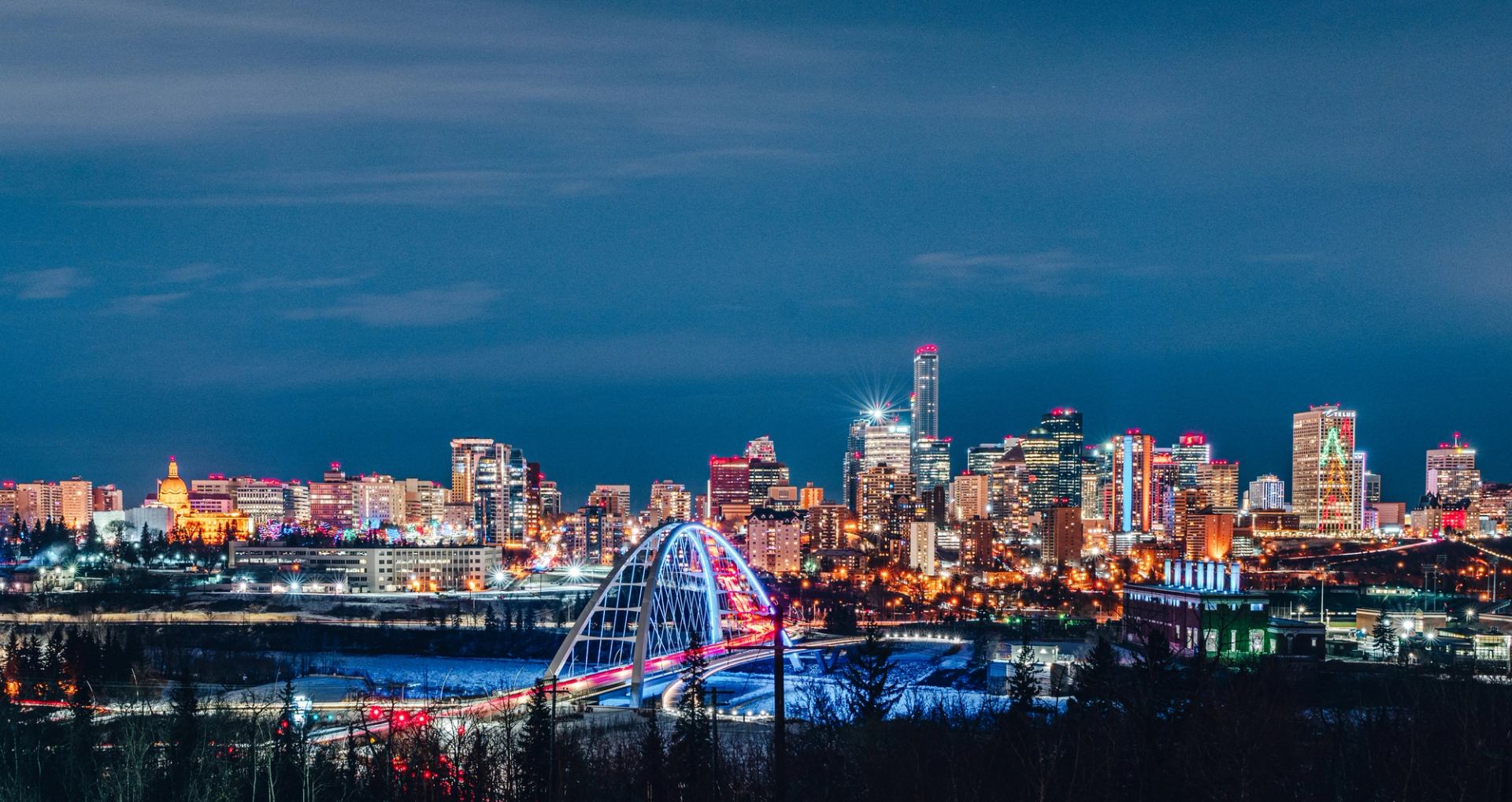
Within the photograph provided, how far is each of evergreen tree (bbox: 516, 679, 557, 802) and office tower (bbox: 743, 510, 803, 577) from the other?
409 feet

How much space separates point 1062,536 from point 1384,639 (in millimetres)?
103840

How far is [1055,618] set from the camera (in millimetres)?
97875

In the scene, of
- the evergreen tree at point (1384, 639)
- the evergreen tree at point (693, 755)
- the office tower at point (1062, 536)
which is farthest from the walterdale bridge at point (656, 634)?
the office tower at point (1062, 536)

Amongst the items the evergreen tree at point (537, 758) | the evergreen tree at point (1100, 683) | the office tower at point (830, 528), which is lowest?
the office tower at point (830, 528)

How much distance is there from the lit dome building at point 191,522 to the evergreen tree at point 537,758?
5086 inches

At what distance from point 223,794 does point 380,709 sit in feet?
75.3

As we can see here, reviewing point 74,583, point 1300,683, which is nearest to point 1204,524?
point 74,583

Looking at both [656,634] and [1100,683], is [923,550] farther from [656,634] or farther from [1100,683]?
[1100,683]

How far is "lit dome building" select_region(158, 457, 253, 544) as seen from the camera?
16738 cm

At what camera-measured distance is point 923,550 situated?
16012cm

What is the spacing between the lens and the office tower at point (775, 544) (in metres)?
162

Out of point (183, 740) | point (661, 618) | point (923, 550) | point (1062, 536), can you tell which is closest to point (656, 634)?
point (661, 618)

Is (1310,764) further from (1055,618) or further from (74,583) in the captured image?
(74,583)

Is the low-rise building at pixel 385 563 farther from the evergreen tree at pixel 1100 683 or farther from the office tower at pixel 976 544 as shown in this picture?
the evergreen tree at pixel 1100 683
